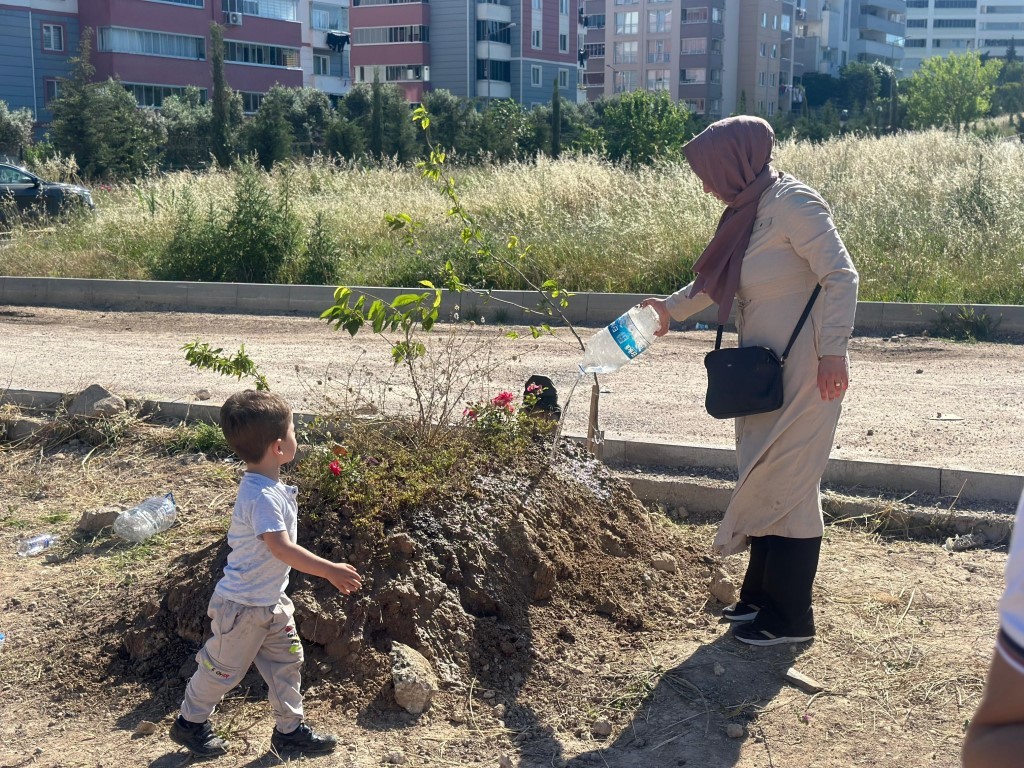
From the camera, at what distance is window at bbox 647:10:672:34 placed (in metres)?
90.6

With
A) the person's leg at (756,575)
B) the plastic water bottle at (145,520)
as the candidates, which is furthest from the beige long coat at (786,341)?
the plastic water bottle at (145,520)

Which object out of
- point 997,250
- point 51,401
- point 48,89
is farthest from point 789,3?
point 51,401

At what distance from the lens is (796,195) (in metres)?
3.68

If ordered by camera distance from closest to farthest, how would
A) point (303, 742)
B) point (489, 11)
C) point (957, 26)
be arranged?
point (303, 742) < point (489, 11) < point (957, 26)

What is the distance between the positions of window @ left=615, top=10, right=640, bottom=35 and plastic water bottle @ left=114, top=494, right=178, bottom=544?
93.6 m

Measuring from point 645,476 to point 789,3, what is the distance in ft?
335

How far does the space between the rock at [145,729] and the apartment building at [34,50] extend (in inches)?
2238

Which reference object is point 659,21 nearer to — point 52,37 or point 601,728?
point 52,37

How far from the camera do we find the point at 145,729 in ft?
11.4

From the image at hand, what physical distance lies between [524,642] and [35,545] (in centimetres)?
261

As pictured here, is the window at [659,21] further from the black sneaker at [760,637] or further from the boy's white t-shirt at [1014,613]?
the boy's white t-shirt at [1014,613]

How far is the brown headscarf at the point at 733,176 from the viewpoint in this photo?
146 inches

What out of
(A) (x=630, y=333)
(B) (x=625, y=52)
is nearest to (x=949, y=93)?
(B) (x=625, y=52)

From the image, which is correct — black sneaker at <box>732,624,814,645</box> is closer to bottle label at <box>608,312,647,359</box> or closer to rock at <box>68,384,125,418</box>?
bottle label at <box>608,312,647,359</box>
